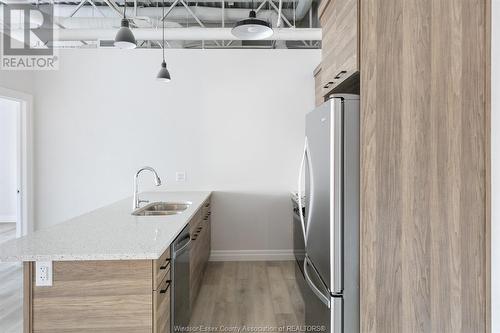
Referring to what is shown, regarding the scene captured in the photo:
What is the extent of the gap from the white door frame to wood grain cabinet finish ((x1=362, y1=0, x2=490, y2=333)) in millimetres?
4370

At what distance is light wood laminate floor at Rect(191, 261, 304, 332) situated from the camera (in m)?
2.68

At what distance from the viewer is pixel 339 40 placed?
6.23 ft

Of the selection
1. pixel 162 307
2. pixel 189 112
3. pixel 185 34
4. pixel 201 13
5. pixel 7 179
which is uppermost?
pixel 201 13

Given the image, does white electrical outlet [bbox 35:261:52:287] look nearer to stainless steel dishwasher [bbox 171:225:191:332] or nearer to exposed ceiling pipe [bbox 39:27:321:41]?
stainless steel dishwasher [bbox 171:225:191:332]

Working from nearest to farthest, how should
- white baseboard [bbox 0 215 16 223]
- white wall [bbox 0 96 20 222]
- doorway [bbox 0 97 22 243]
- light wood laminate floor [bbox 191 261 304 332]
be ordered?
light wood laminate floor [bbox 191 261 304 332]
doorway [bbox 0 97 22 243]
white wall [bbox 0 96 20 222]
white baseboard [bbox 0 215 16 223]

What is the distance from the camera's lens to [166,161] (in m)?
4.29

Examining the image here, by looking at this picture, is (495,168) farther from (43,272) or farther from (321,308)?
(43,272)

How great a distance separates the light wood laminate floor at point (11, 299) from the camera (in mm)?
2553

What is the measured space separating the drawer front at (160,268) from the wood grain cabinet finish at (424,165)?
3.37ft

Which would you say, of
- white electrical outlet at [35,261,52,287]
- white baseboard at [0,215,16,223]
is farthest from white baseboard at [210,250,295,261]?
white baseboard at [0,215,16,223]

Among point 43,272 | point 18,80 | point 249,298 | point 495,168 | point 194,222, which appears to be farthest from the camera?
point 18,80

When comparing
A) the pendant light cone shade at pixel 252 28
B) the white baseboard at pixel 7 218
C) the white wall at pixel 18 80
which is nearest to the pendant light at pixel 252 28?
the pendant light cone shade at pixel 252 28

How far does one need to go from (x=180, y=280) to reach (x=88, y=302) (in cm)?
69

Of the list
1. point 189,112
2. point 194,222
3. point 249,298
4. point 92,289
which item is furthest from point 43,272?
point 189,112
